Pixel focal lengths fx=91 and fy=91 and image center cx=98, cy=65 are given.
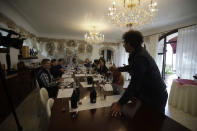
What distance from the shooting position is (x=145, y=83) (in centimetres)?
102

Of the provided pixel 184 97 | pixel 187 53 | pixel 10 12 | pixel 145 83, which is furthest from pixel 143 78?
pixel 10 12

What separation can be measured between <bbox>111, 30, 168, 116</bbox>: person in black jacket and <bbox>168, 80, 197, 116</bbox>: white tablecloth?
6.42ft

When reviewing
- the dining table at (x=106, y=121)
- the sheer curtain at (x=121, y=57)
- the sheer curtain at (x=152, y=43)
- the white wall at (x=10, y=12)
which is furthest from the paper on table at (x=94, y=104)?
the sheer curtain at (x=121, y=57)

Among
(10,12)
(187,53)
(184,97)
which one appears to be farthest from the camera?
(187,53)

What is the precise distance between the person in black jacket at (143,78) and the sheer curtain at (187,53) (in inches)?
120

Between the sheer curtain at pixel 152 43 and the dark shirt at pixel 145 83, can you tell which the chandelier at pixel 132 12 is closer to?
the dark shirt at pixel 145 83

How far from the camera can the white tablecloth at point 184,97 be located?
227cm

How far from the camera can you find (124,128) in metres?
0.75

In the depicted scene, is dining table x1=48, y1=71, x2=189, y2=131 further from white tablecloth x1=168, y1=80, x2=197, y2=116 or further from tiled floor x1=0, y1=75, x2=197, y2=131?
white tablecloth x1=168, y1=80, x2=197, y2=116

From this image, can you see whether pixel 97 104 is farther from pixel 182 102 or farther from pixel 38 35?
pixel 38 35

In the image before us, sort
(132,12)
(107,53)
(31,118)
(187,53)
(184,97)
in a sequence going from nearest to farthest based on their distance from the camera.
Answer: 1. (132,12)
2. (31,118)
3. (184,97)
4. (187,53)
5. (107,53)

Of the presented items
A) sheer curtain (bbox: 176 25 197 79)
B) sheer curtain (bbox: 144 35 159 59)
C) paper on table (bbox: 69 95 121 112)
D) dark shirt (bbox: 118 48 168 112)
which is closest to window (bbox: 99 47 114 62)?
sheer curtain (bbox: 144 35 159 59)

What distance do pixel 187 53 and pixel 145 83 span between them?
3.34 m

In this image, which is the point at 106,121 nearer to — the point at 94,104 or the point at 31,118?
the point at 94,104
